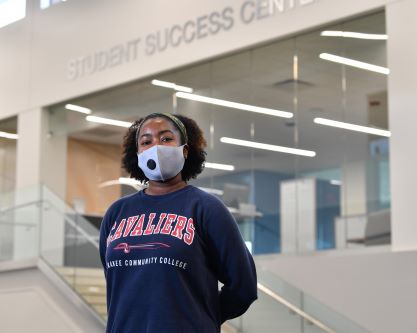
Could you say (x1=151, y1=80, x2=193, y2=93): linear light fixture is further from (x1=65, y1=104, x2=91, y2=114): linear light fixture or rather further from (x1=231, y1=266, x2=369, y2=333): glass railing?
(x1=231, y1=266, x2=369, y2=333): glass railing

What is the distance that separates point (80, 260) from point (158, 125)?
7504 mm

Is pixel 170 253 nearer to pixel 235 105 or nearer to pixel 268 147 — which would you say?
pixel 268 147

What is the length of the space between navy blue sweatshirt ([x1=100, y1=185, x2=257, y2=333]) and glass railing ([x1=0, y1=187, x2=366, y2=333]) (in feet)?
14.9

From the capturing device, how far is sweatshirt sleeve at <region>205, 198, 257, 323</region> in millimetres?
2506

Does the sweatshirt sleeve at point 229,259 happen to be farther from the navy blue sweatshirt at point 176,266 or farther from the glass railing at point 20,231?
the glass railing at point 20,231

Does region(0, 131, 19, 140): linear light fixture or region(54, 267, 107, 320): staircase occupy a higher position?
region(0, 131, 19, 140): linear light fixture

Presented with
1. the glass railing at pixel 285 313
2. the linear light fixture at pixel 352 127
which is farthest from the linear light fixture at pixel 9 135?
the glass railing at pixel 285 313

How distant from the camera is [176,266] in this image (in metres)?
2.43

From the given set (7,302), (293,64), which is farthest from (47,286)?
(293,64)

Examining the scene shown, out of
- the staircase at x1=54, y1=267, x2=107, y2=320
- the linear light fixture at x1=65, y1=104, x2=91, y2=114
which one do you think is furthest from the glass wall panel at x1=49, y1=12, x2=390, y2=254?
the staircase at x1=54, y1=267, x2=107, y2=320

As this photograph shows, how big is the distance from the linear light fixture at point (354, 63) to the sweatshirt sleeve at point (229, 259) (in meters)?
7.31

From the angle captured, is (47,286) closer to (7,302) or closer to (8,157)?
(7,302)

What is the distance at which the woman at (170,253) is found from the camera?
2.43 metres

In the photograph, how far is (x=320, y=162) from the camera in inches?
406
